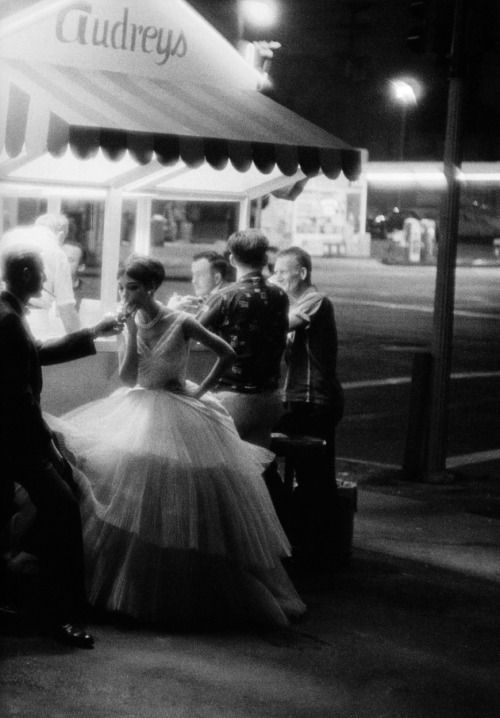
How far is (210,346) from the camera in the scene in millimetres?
6871

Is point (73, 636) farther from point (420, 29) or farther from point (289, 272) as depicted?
point (420, 29)

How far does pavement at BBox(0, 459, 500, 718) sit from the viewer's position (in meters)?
5.34

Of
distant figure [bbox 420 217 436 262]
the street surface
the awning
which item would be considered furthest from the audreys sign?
distant figure [bbox 420 217 436 262]

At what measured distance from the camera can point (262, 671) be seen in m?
5.80

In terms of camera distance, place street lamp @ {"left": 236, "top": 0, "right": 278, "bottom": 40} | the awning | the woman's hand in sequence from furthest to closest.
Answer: street lamp @ {"left": 236, "top": 0, "right": 278, "bottom": 40}
the awning
the woman's hand

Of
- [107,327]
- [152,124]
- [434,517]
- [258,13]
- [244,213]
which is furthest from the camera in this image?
[258,13]

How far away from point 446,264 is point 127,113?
11.5 feet

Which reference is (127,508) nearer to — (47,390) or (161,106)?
(47,390)

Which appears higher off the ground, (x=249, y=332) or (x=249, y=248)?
(x=249, y=248)

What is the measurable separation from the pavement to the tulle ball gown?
5.8 inches

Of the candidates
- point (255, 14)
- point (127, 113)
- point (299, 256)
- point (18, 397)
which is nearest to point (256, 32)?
point (255, 14)

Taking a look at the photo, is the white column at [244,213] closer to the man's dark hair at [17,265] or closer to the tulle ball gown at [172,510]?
the tulle ball gown at [172,510]

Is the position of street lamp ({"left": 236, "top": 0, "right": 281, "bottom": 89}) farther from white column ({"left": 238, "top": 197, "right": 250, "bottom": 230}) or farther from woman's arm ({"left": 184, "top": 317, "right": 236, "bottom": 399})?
woman's arm ({"left": 184, "top": 317, "right": 236, "bottom": 399})

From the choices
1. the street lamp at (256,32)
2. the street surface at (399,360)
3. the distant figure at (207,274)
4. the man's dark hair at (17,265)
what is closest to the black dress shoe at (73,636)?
the man's dark hair at (17,265)
